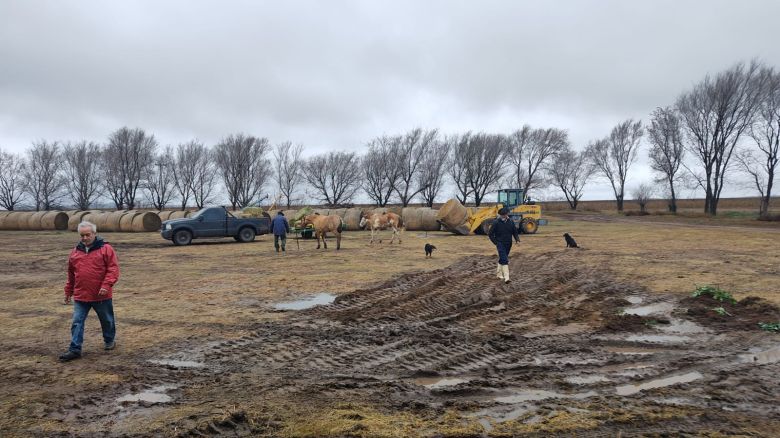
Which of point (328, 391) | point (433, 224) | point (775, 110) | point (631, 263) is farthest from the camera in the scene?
point (775, 110)

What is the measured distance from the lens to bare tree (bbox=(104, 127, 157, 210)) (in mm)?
62406

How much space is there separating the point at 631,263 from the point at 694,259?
2497mm

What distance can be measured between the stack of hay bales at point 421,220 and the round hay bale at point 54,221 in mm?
28950

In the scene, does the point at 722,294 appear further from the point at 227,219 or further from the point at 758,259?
the point at 227,219

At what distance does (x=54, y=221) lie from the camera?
37.4 m

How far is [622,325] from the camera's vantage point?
6.93 metres

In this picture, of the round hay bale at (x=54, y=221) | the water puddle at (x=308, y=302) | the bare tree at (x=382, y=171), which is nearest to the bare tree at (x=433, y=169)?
the bare tree at (x=382, y=171)

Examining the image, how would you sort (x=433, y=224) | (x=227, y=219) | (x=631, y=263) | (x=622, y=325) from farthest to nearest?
(x=433, y=224), (x=227, y=219), (x=631, y=263), (x=622, y=325)

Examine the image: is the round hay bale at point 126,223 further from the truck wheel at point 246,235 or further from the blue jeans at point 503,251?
the blue jeans at point 503,251

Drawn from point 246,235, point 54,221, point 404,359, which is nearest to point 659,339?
point 404,359

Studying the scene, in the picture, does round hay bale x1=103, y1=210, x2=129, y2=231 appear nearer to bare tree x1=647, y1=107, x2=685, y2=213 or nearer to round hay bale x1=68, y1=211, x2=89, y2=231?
round hay bale x1=68, y1=211, x2=89, y2=231

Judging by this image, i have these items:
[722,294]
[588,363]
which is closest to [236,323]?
[588,363]

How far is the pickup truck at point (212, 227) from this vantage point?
70.0 feet

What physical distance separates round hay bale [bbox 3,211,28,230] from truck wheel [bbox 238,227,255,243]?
2810cm
